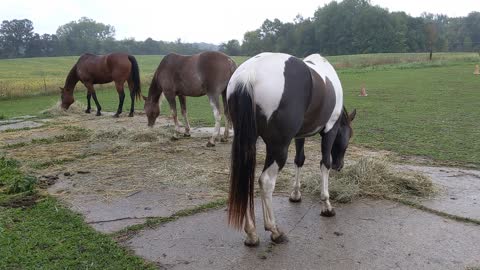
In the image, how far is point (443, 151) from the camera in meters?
6.07

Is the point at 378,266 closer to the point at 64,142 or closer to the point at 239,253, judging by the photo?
the point at 239,253

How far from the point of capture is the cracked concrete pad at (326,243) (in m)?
2.85

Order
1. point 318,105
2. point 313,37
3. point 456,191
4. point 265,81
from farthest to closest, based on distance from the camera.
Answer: point 313,37, point 456,191, point 318,105, point 265,81

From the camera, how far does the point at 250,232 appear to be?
311cm

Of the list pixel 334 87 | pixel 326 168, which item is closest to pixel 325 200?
pixel 326 168

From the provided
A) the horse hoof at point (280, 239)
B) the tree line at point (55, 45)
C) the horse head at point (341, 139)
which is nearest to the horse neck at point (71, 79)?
the horse head at point (341, 139)

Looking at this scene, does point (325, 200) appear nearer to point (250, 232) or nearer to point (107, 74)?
point (250, 232)

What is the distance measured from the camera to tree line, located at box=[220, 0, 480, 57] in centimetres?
7150

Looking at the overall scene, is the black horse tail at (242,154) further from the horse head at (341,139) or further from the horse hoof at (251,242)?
the horse head at (341,139)

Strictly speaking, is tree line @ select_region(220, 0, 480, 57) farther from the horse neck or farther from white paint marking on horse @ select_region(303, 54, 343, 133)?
white paint marking on horse @ select_region(303, 54, 343, 133)

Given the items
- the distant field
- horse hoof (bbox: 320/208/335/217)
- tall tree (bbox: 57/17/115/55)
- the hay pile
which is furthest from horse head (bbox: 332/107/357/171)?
tall tree (bbox: 57/17/115/55)

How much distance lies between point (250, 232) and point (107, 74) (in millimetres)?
9422

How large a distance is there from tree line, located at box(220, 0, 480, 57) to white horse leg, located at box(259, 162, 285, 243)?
72.6 meters

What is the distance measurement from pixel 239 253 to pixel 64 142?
5604mm
